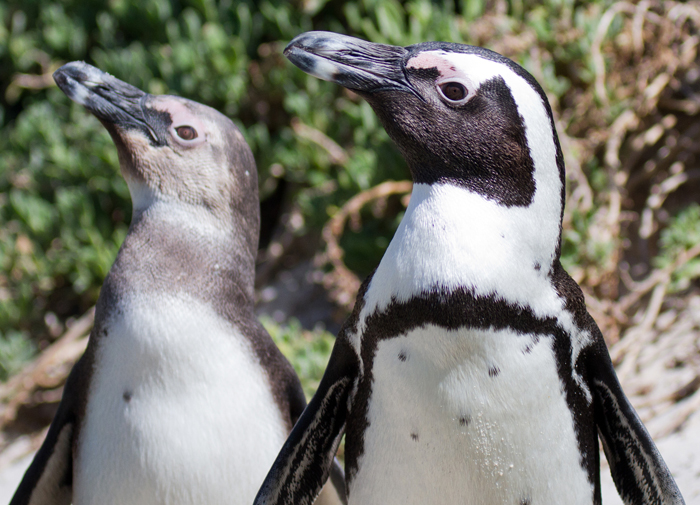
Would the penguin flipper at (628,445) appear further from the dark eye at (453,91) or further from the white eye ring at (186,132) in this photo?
the white eye ring at (186,132)

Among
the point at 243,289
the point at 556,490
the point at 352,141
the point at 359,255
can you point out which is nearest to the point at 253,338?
the point at 243,289

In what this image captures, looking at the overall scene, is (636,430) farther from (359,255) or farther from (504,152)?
(359,255)

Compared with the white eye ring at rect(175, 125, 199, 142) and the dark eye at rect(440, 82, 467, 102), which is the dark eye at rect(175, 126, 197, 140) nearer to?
the white eye ring at rect(175, 125, 199, 142)

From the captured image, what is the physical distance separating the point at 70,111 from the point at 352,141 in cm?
140

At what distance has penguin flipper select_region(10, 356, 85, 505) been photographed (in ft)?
4.19

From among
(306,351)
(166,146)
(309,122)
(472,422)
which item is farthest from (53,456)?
(309,122)

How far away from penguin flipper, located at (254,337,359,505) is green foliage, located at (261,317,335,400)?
852mm

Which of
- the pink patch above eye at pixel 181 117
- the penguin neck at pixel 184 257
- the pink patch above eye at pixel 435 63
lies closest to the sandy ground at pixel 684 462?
the penguin neck at pixel 184 257

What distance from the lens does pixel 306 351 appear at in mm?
2090

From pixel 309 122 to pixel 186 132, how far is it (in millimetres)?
1431

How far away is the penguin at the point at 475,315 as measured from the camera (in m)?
0.94

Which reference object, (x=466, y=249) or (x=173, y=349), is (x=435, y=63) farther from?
(x=173, y=349)

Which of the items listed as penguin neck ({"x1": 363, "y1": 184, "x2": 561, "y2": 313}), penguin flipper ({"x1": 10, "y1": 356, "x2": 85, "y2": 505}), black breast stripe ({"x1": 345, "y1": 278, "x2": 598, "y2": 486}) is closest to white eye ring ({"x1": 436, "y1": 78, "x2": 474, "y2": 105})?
penguin neck ({"x1": 363, "y1": 184, "x2": 561, "y2": 313})

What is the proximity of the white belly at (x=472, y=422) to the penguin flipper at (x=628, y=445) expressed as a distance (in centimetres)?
7
